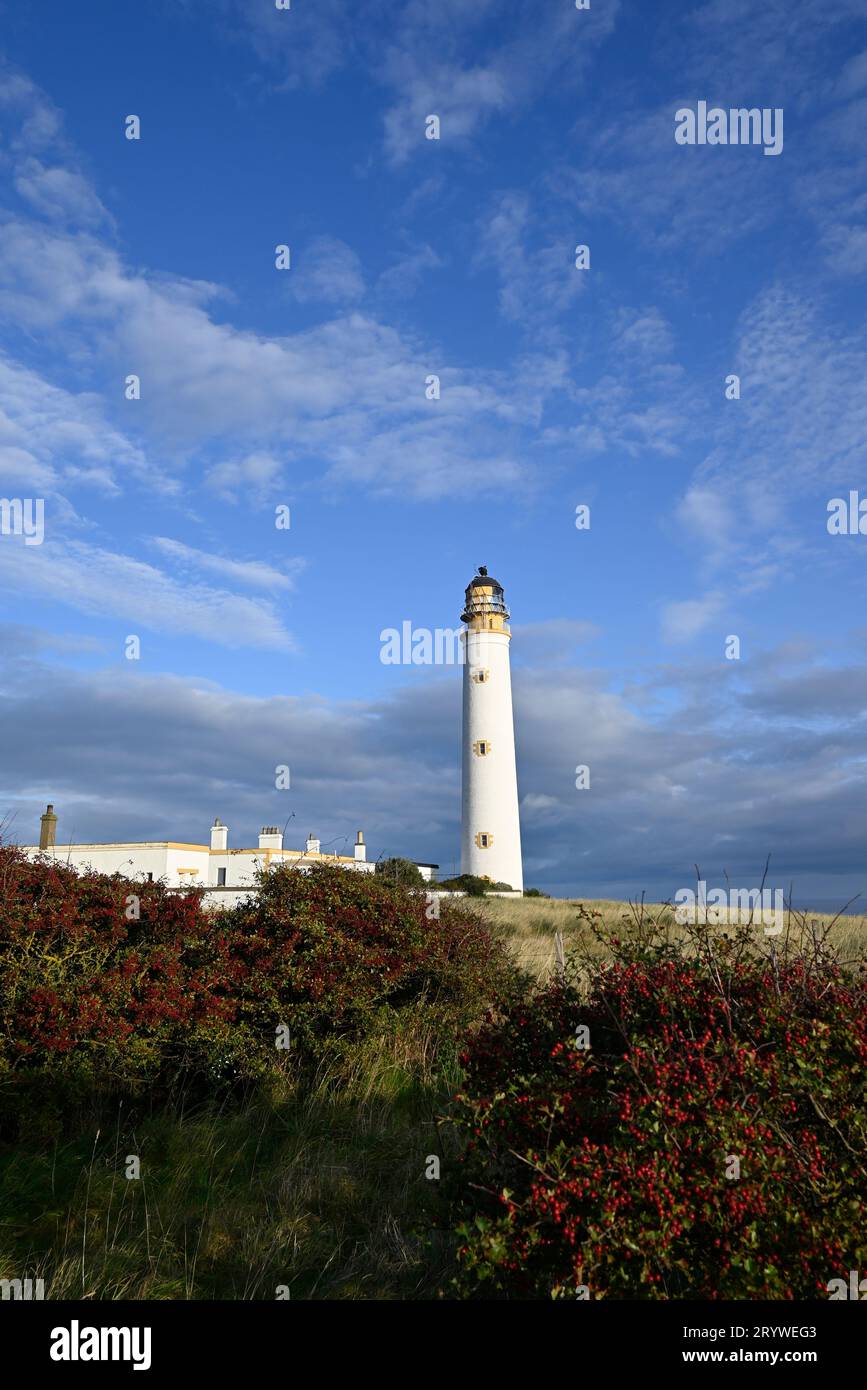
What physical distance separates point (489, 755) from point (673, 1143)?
37.0m

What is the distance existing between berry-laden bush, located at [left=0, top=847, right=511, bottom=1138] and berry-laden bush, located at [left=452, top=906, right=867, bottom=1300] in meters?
4.05

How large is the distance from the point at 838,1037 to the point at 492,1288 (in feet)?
6.40

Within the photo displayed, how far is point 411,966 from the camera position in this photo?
30.8ft

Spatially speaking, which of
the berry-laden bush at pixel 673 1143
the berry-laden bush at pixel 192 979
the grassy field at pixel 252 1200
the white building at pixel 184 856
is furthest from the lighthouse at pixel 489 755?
the berry-laden bush at pixel 673 1143

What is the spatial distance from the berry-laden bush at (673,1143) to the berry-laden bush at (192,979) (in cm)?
405

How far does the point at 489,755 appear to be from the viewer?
40625 mm

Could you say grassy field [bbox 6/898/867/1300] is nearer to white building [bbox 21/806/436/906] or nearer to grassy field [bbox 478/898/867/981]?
grassy field [bbox 478/898/867/981]

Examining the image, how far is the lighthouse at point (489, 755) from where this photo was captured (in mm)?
40031
